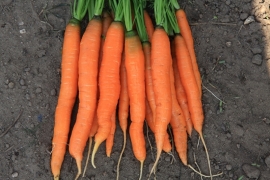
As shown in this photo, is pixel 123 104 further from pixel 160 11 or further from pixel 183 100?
pixel 160 11

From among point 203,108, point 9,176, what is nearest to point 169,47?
point 203,108

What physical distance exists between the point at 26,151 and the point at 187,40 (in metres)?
1.28

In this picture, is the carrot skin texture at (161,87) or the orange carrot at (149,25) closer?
the carrot skin texture at (161,87)

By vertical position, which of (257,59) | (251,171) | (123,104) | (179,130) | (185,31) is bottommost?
(251,171)

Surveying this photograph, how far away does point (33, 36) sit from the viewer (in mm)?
2617

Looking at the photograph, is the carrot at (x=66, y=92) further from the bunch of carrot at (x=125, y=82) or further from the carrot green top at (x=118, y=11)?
the carrot green top at (x=118, y=11)

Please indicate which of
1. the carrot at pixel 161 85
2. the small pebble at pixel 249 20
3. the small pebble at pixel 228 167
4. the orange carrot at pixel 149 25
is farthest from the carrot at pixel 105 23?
the small pebble at pixel 228 167

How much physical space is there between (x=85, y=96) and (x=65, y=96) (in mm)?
139

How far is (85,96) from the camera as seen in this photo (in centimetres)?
235

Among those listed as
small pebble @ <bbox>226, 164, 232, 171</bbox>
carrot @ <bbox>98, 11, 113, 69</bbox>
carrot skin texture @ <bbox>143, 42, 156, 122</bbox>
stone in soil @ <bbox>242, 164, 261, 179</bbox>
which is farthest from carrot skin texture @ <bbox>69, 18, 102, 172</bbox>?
stone in soil @ <bbox>242, 164, 261, 179</bbox>

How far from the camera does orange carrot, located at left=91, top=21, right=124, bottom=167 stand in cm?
233

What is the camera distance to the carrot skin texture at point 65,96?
7.80 ft

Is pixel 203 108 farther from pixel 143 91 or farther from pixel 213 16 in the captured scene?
pixel 213 16

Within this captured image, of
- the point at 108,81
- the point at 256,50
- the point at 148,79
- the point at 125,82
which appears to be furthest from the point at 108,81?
the point at 256,50
